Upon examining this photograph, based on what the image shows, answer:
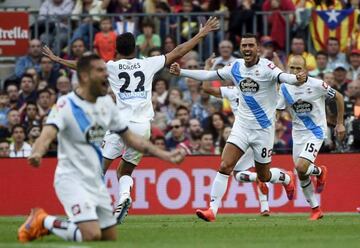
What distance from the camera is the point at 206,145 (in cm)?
2428

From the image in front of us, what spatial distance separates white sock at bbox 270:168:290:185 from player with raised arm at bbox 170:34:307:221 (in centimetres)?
75

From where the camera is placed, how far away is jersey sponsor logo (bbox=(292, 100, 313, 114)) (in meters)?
19.8

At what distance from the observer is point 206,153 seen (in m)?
24.2

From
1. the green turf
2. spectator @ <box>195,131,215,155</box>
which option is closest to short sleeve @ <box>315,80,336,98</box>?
the green turf

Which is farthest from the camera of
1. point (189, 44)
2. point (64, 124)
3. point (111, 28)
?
point (111, 28)

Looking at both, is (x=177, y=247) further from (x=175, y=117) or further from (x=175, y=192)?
(x=175, y=117)

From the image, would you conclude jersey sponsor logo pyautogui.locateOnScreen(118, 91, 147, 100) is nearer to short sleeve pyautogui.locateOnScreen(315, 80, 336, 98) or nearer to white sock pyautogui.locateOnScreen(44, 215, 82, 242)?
short sleeve pyautogui.locateOnScreen(315, 80, 336, 98)

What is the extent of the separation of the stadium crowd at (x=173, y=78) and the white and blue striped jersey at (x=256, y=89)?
4.70 m

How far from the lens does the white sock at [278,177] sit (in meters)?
20.0

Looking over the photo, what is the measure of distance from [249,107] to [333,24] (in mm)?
8235

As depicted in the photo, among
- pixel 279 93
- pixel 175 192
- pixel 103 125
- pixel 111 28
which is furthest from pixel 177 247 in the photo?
pixel 111 28

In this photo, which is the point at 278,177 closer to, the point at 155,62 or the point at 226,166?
the point at 226,166

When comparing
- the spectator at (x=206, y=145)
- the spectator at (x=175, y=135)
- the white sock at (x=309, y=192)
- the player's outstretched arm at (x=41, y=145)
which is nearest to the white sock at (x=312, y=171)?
the white sock at (x=309, y=192)

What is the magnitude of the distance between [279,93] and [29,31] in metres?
8.67
